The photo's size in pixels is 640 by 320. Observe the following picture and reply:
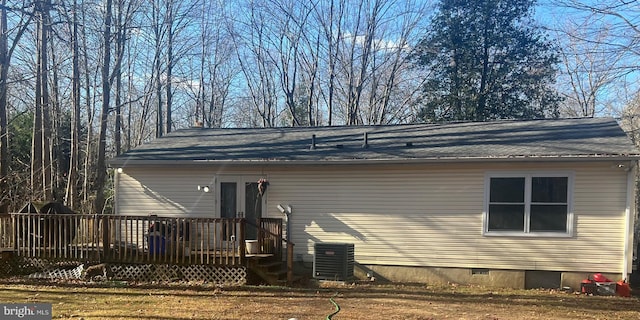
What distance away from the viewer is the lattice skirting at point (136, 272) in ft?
33.0

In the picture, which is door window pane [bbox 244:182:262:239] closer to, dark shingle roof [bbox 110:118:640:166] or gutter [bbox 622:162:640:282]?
dark shingle roof [bbox 110:118:640:166]

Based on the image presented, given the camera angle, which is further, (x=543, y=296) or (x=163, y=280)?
(x=163, y=280)

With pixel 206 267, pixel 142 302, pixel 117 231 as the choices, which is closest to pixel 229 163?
pixel 206 267

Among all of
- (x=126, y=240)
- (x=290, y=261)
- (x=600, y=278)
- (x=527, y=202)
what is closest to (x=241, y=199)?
(x=290, y=261)

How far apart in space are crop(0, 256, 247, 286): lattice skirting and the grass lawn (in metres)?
0.64

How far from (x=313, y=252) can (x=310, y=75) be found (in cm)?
1687

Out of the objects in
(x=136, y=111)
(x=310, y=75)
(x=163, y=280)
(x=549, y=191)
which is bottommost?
(x=163, y=280)

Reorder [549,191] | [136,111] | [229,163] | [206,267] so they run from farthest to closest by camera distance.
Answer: [136,111] < [229,163] < [206,267] < [549,191]

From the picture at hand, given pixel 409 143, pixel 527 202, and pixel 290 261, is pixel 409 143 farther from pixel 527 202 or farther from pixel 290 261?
pixel 290 261

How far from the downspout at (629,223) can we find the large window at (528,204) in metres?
0.98

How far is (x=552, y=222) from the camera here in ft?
31.0

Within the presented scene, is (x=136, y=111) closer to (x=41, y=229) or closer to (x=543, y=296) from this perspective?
(x=41, y=229)

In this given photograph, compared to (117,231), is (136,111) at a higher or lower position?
higher

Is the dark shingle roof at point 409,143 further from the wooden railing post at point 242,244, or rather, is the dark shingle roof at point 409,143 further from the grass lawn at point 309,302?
the grass lawn at point 309,302
